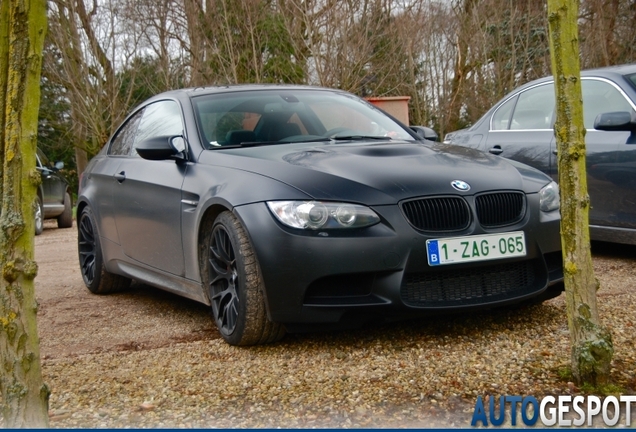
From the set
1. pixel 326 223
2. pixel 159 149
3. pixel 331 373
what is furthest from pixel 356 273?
pixel 159 149

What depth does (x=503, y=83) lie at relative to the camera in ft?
58.9

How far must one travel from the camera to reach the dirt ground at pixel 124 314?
4.64 meters

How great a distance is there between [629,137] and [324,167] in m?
3.05

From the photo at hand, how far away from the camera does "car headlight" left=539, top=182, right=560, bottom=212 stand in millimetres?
4463

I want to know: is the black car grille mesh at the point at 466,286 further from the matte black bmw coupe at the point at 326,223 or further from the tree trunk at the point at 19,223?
the tree trunk at the point at 19,223

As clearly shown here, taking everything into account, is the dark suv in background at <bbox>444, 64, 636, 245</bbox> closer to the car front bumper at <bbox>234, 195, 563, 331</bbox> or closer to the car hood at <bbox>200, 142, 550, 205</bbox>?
the car hood at <bbox>200, 142, 550, 205</bbox>

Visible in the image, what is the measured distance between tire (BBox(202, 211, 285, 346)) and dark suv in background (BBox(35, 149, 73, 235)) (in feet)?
30.5

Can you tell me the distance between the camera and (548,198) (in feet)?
14.8

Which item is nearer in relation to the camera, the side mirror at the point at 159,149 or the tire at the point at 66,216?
the side mirror at the point at 159,149

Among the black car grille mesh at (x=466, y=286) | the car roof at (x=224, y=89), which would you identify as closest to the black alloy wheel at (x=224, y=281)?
the black car grille mesh at (x=466, y=286)

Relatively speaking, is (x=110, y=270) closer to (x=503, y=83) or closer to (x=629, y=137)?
(x=629, y=137)

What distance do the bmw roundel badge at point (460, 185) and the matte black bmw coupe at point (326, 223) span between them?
1 cm

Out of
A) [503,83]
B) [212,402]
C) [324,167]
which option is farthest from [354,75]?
[212,402]

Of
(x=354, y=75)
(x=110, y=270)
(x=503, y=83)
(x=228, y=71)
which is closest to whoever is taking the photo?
(x=110, y=270)
